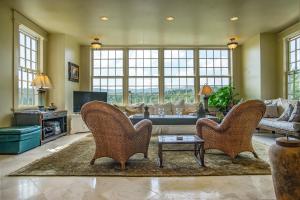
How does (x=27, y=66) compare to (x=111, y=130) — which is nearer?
(x=111, y=130)

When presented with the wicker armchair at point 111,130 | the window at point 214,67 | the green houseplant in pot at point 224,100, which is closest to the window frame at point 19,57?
the wicker armchair at point 111,130

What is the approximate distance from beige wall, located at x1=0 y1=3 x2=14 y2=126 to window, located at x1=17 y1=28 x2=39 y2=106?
42 centimetres

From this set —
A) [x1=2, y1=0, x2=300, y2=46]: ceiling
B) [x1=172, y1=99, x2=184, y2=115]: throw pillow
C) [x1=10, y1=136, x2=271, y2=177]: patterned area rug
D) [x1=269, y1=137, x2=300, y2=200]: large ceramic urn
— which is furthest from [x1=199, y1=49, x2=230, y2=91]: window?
[x1=269, y1=137, x2=300, y2=200]: large ceramic urn

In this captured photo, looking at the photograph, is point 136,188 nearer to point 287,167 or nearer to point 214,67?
point 287,167

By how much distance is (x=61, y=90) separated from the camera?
680 cm

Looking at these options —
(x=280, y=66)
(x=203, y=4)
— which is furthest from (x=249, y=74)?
(x=203, y=4)

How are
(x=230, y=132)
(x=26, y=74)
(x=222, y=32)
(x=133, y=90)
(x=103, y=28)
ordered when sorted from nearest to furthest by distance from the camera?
(x=230, y=132), (x=26, y=74), (x=103, y=28), (x=222, y=32), (x=133, y=90)

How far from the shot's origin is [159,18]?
18.3 ft

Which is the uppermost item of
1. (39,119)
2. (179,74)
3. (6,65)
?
→ (179,74)

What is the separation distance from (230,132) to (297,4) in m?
3.35

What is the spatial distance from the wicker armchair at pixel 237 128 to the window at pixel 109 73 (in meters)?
5.21

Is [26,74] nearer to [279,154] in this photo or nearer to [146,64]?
[146,64]

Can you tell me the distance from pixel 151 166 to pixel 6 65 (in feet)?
12.7

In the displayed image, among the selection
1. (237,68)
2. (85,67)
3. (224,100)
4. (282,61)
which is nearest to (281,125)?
(282,61)
